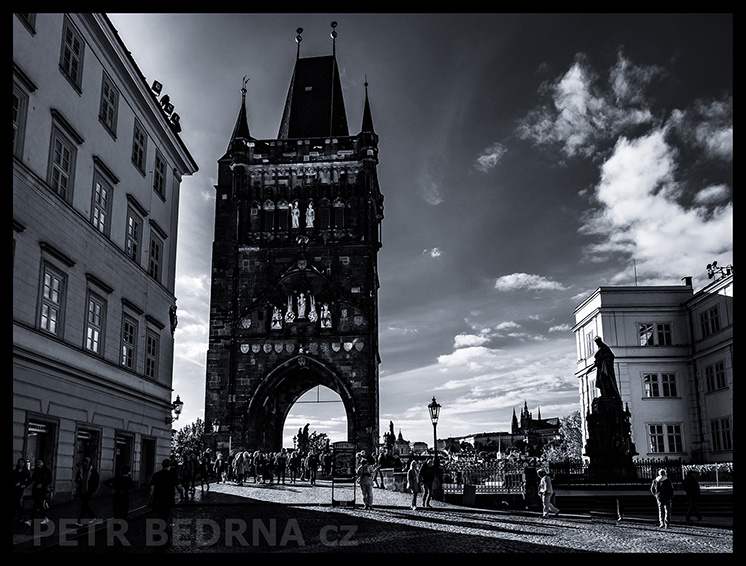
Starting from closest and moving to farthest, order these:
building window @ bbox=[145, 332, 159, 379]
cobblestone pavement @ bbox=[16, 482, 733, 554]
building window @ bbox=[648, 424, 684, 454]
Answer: cobblestone pavement @ bbox=[16, 482, 733, 554], building window @ bbox=[145, 332, 159, 379], building window @ bbox=[648, 424, 684, 454]

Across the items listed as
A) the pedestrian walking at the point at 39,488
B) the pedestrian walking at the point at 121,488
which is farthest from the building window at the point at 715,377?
the pedestrian walking at the point at 39,488

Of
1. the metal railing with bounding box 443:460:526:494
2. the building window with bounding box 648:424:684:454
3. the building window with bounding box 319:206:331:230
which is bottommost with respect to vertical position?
the metal railing with bounding box 443:460:526:494

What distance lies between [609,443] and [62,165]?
2099 centimetres

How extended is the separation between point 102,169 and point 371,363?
30.6 meters

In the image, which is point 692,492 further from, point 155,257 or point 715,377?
point 715,377

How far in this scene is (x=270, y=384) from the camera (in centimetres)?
5075

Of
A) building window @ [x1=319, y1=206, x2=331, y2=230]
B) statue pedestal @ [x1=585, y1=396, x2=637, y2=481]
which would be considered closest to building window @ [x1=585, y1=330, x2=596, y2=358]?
building window @ [x1=319, y1=206, x2=331, y2=230]

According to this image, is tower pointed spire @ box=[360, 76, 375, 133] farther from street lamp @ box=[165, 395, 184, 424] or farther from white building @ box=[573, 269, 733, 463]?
street lamp @ box=[165, 395, 184, 424]

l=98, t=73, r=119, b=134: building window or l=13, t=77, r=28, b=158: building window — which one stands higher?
l=98, t=73, r=119, b=134: building window

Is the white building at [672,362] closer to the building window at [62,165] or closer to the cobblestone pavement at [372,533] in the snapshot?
the cobblestone pavement at [372,533]

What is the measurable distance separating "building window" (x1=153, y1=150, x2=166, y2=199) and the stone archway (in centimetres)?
2379

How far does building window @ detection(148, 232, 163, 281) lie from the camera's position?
1062 inches
